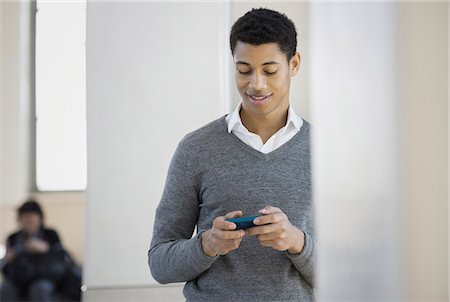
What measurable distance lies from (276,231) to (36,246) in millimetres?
894

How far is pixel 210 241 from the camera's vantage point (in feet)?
2.47

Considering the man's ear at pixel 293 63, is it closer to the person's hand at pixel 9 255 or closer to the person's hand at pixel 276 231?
the person's hand at pixel 276 231

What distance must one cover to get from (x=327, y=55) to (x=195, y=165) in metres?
0.51

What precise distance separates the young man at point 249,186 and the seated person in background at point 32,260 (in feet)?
A: 1.98

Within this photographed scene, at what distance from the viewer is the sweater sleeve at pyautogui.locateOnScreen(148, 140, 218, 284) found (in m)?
0.80

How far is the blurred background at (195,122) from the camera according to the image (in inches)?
11.4

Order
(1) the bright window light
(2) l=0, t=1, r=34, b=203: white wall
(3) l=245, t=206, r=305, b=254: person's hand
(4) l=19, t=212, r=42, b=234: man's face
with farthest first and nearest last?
(1) the bright window light
(2) l=0, t=1, r=34, b=203: white wall
(4) l=19, t=212, r=42, b=234: man's face
(3) l=245, t=206, r=305, b=254: person's hand

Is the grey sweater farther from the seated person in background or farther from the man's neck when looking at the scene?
the seated person in background

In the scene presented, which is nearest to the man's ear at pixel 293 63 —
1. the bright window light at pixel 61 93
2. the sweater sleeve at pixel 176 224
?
the sweater sleeve at pixel 176 224

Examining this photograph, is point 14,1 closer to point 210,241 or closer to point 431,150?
point 210,241

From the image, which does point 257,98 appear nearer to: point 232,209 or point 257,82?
point 257,82

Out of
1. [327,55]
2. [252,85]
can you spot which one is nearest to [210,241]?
[252,85]

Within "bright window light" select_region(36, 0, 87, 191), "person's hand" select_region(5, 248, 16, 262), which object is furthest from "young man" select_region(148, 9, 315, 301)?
"bright window light" select_region(36, 0, 87, 191)

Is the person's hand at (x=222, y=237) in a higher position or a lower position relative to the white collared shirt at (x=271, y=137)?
lower
